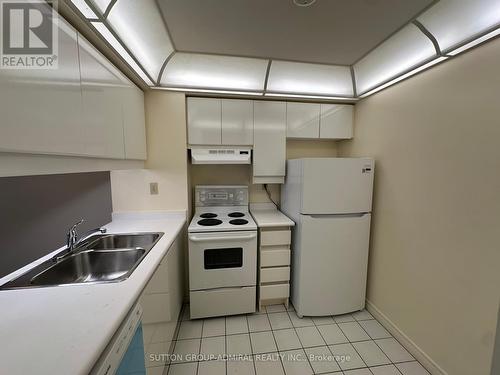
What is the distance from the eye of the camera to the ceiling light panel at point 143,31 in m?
1.18

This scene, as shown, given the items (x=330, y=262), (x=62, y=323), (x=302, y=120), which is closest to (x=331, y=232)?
(x=330, y=262)

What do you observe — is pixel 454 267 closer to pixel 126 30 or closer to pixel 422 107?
pixel 422 107

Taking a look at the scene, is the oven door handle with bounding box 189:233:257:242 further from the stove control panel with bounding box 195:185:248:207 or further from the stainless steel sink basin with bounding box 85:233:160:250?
the stove control panel with bounding box 195:185:248:207

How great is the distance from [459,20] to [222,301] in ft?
8.68

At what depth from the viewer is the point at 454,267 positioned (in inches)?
53.9

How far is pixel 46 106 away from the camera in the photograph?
33.4 inches

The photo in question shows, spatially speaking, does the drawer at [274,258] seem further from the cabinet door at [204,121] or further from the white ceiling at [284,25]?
the white ceiling at [284,25]

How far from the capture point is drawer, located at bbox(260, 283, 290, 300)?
2080 mm

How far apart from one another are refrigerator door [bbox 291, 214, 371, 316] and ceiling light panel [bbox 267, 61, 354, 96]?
126cm

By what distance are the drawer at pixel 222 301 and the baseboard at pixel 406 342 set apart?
120cm

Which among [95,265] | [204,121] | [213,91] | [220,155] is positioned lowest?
[95,265]

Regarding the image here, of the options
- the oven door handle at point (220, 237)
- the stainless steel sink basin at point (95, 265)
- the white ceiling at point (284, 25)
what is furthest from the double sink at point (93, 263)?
the white ceiling at point (284, 25)

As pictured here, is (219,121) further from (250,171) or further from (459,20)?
(459,20)

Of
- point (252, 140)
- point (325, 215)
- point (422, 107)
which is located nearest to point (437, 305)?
point (325, 215)
